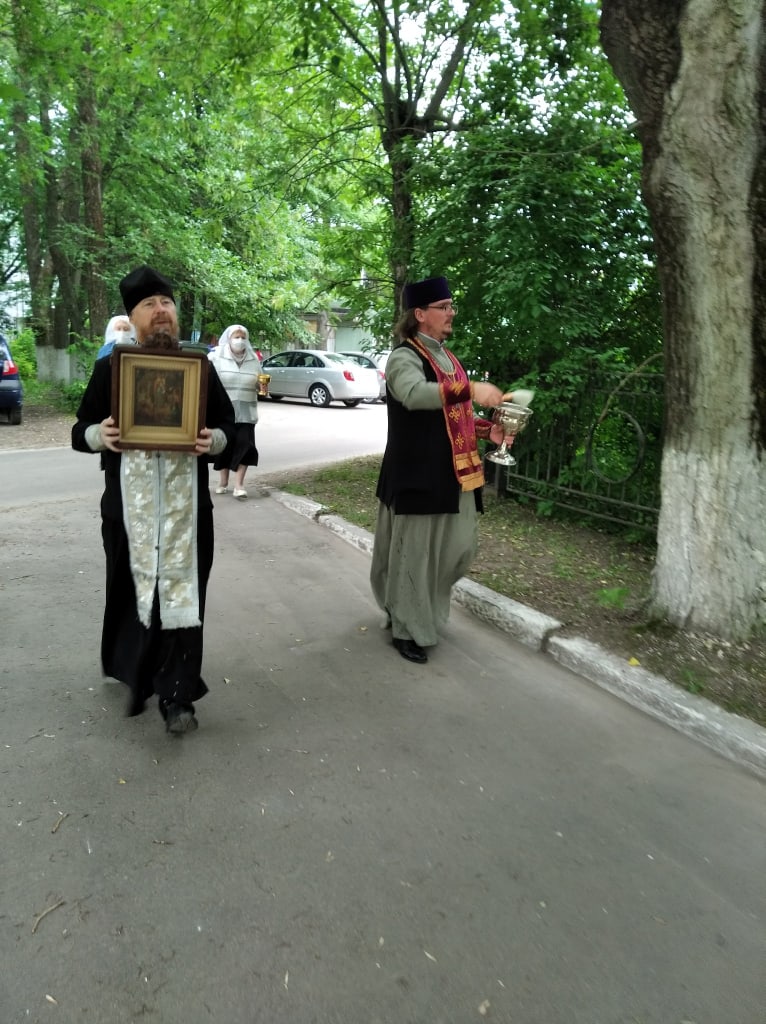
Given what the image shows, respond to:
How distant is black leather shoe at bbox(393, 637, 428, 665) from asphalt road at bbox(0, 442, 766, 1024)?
67 mm

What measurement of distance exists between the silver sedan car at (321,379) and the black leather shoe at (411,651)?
57.9 feet

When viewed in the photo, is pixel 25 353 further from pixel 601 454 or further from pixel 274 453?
pixel 601 454

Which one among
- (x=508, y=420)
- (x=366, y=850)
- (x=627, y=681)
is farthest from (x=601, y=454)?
(x=366, y=850)

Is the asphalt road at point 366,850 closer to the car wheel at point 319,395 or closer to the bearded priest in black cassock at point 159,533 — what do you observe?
the bearded priest in black cassock at point 159,533

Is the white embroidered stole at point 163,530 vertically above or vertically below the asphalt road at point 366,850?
above

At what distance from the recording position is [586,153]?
6590 millimetres

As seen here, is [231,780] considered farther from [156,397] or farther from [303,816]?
[156,397]

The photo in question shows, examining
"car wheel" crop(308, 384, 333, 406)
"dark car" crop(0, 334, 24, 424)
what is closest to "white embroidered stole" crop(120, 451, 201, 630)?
"dark car" crop(0, 334, 24, 424)

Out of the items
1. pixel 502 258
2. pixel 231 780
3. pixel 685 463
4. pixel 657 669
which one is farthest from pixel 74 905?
pixel 502 258

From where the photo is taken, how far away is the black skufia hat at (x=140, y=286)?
2990 millimetres

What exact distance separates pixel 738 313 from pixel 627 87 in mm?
1385

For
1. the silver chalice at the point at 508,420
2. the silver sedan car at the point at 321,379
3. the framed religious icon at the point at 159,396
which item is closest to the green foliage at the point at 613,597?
the silver chalice at the point at 508,420

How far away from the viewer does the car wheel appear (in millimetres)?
21656

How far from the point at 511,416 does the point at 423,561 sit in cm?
92
